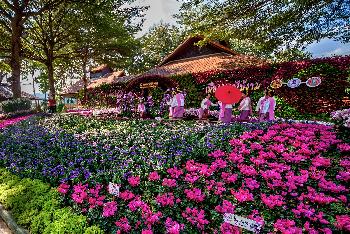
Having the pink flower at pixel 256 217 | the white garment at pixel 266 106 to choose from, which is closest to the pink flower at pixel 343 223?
the pink flower at pixel 256 217

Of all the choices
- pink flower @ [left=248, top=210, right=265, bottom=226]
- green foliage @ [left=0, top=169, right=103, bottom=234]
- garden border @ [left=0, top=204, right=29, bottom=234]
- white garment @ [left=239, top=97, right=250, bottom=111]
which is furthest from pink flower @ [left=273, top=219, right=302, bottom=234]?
white garment @ [left=239, top=97, right=250, bottom=111]

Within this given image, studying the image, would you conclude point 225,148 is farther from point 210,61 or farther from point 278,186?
point 210,61

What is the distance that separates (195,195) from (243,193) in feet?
2.65

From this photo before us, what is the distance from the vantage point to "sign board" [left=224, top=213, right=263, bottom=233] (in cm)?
420

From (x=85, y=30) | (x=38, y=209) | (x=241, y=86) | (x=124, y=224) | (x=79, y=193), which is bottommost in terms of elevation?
(x=38, y=209)

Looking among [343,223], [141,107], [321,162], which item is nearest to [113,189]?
[343,223]

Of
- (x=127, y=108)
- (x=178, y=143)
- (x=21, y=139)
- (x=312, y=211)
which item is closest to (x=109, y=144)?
(x=178, y=143)

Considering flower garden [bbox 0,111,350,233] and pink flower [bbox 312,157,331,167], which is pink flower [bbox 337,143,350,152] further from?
pink flower [bbox 312,157,331,167]

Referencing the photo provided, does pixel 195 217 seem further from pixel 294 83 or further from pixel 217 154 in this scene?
pixel 294 83

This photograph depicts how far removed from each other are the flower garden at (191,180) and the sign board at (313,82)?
25.0 feet

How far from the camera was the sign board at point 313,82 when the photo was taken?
48.0 ft

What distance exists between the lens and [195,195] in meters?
5.05

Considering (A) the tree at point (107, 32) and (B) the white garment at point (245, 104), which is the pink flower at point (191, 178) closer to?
(B) the white garment at point (245, 104)

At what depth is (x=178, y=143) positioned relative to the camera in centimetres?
743
